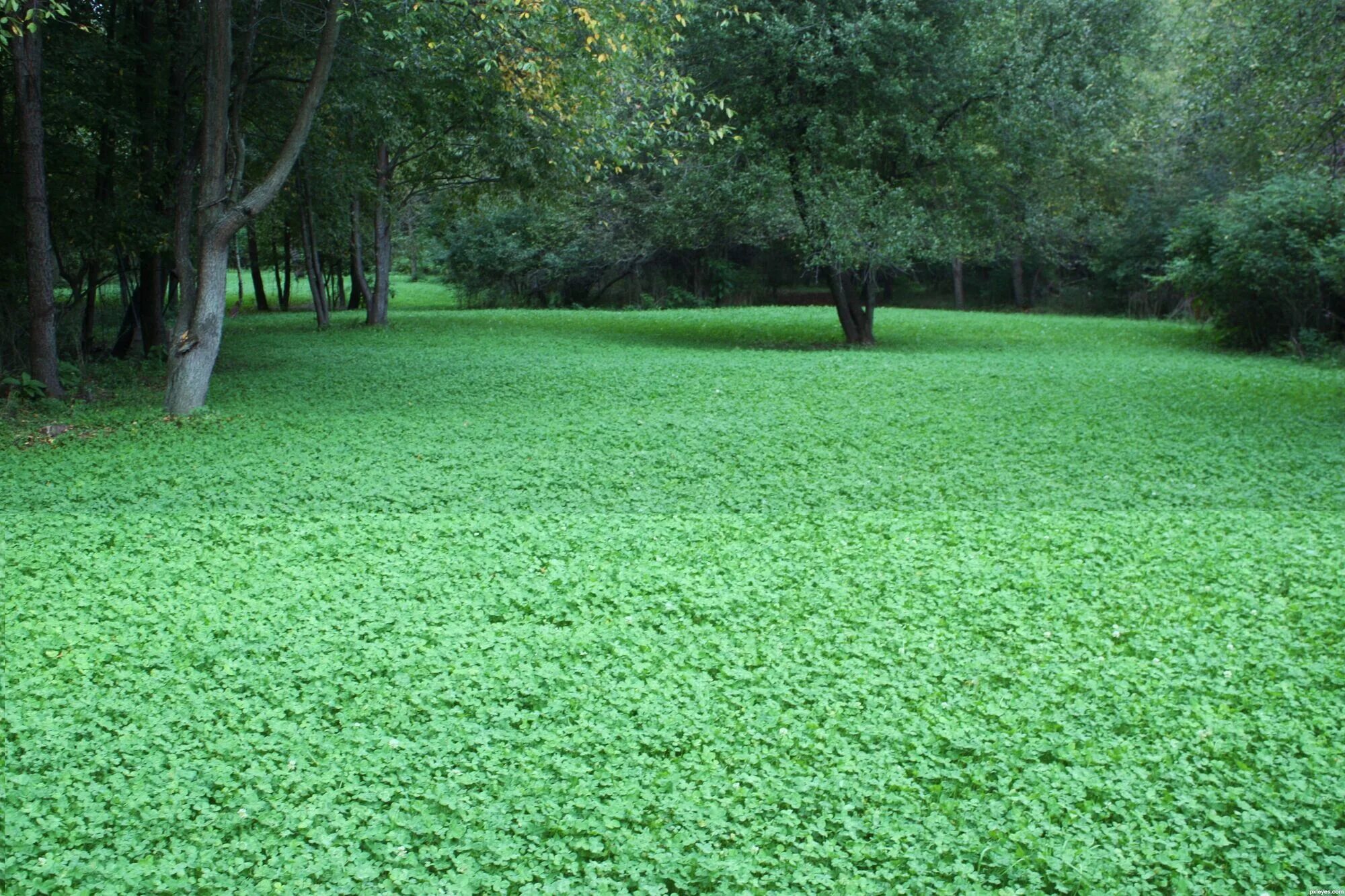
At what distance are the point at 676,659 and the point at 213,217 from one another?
8136 mm

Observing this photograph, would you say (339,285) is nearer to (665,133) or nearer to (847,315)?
(847,315)

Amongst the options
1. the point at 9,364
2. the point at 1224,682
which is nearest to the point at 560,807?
the point at 1224,682

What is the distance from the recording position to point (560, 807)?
3.43 m

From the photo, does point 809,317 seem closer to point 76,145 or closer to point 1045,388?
point 1045,388

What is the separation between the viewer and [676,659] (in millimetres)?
4539

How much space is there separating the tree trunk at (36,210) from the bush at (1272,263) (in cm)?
1653

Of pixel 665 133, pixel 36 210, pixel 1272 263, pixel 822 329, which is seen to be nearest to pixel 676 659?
pixel 665 133

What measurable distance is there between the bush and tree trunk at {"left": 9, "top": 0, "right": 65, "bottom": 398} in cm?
1653

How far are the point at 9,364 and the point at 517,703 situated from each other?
1159 centimetres

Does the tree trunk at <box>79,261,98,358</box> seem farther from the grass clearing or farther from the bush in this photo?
the bush

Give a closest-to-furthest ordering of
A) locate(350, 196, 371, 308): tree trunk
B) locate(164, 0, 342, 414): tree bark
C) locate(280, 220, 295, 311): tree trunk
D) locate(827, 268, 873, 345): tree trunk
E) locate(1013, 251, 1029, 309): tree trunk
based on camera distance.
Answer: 1. locate(164, 0, 342, 414): tree bark
2. locate(827, 268, 873, 345): tree trunk
3. locate(350, 196, 371, 308): tree trunk
4. locate(280, 220, 295, 311): tree trunk
5. locate(1013, 251, 1029, 309): tree trunk

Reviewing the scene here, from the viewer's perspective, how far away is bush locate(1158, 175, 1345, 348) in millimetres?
16000

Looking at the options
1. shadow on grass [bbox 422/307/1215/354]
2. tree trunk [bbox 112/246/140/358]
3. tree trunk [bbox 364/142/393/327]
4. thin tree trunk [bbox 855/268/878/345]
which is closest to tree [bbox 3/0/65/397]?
tree trunk [bbox 112/246/140/358]

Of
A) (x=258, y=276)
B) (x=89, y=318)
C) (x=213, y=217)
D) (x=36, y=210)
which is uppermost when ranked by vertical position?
(x=258, y=276)
